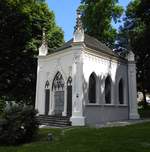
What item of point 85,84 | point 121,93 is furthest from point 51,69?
point 121,93

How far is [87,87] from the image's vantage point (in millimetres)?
19719

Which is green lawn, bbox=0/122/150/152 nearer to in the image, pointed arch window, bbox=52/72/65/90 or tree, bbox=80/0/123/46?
pointed arch window, bbox=52/72/65/90

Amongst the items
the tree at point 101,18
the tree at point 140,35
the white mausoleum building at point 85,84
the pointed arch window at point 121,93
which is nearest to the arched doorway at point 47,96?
the white mausoleum building at point 85,84

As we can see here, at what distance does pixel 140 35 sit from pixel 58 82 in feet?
40.3

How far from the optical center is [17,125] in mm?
11305

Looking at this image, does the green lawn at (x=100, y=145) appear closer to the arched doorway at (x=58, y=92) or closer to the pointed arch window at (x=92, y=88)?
the pointed arch window at (x=92, y=88)

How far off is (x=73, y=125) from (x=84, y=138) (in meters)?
6.92

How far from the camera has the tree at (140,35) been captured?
26.6 metres

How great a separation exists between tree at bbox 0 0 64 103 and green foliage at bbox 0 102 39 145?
51.0 feet

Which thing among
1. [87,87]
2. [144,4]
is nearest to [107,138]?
[87,87]

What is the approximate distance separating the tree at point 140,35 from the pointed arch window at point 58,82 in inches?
417

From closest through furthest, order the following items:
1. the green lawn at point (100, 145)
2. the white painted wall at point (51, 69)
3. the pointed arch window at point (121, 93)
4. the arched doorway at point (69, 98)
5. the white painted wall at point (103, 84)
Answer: the green lawn at point (100, 145)
the white painted wall at point (103, 84)
the arched doorway at point (69, 98)
the white painted wall at point (51, 69)
the pointed arch window at point (121, 93)

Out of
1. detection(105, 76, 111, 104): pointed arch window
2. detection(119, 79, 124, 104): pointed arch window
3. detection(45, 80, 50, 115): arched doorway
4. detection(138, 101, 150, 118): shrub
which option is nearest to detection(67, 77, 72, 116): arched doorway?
detection(45, 80, 50, 115): arched doorway

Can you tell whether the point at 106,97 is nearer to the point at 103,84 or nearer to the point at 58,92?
the point at 103,84
